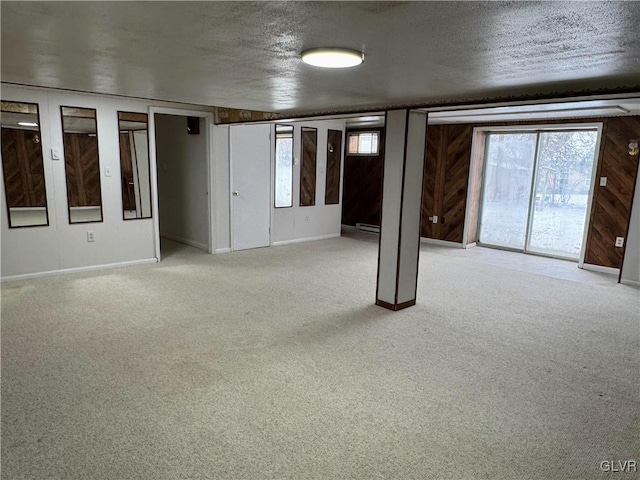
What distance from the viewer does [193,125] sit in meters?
6.25

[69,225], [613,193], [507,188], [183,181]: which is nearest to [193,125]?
[183,181]

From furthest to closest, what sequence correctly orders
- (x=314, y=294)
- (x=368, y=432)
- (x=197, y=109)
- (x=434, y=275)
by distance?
(x=197, y=109) < (x=434, y=275) < (x=314, y=294) < (x=368, y=432)

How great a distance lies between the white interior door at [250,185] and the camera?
6.34m

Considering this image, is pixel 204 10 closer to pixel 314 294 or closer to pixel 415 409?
pixel 415 409

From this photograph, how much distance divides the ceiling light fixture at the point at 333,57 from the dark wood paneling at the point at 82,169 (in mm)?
3888

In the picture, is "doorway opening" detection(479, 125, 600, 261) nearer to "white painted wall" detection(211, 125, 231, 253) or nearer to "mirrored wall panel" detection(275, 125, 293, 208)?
"mirrored wall panel" detection(275, 125, 293, 208)

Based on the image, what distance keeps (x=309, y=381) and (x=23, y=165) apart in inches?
158

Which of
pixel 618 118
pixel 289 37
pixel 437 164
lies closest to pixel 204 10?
pixel 289 37

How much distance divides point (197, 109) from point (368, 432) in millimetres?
4941

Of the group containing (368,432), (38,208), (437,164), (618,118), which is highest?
(618,118)

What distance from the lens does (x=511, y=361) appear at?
3.14 meters

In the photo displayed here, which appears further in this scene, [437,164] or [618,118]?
[437,164]

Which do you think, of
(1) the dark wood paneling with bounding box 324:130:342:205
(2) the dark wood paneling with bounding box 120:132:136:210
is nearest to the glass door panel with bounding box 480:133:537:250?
(1) the dark wood paneling with bounding box 324:130:342:205

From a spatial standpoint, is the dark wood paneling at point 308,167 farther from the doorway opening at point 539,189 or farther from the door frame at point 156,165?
the doorway opening at point 539,189
